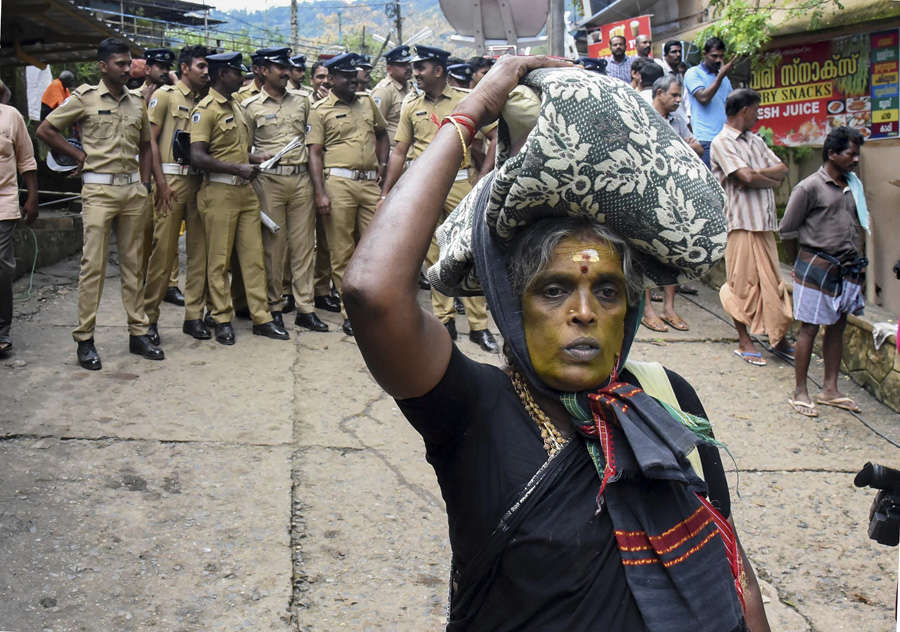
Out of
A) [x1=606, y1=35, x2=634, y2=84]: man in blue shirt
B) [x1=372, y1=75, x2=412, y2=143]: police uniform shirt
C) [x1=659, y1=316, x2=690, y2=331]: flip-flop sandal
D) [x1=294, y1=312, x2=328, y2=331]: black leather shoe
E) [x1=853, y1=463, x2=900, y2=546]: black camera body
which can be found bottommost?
[x1=659, y1=316, x2=690, y2=331]: flip-flop sandal

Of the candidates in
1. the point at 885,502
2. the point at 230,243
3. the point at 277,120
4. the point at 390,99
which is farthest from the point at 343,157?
the point at 885,502

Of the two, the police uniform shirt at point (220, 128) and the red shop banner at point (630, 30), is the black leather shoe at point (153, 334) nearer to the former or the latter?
the police uniform shirt at point (220, 128)

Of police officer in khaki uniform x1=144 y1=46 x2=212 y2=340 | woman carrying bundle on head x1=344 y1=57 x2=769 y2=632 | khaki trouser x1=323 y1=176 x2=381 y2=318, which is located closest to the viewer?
woman carrying bundle on head x1=344 y1=57 x2=769 y2=632

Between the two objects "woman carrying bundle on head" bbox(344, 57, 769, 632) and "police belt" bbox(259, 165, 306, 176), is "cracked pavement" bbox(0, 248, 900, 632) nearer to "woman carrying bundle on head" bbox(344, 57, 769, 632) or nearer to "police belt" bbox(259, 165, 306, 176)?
"police belt" bbox(259, 165, 306, 176)

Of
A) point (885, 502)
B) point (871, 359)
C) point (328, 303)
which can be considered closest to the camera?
point (885, 502)

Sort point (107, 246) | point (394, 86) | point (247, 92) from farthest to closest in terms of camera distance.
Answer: point (394, 86), point (247, 92), point (107, 246)

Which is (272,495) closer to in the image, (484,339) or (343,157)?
(484,339)

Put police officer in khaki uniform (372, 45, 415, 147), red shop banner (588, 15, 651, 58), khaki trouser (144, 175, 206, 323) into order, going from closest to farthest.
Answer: khaki trouser (144, 175, 206, 323) < police officer in khaki uniform (372, 45, 415, 147) < red shop banner (588, 15, 651, 58)

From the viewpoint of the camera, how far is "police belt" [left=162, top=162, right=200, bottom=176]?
750 cm

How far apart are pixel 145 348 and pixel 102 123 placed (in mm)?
1536

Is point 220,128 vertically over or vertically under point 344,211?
over

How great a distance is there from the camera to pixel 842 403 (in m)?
6.54

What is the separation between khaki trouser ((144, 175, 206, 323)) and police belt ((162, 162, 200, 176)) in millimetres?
25

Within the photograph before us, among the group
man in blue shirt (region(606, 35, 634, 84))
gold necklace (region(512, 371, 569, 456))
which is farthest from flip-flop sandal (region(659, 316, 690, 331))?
gold necklace (region(512, 371, 569, 456))
